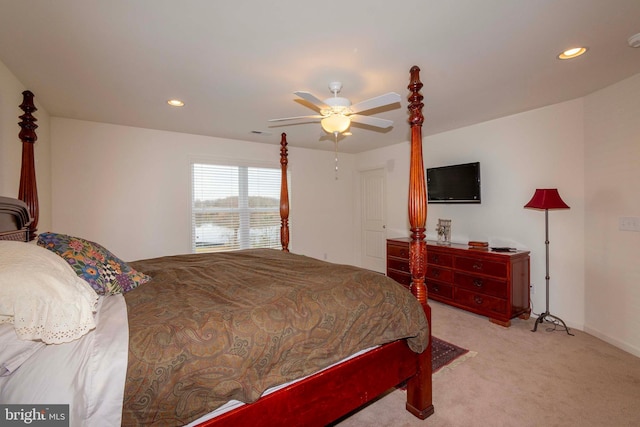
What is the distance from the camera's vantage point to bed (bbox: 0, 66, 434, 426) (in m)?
0.99

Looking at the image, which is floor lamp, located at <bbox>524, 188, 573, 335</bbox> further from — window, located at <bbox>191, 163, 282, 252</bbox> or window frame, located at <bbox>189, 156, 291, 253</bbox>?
window, located at <bbox>191, 163, 282, 252</bbox>

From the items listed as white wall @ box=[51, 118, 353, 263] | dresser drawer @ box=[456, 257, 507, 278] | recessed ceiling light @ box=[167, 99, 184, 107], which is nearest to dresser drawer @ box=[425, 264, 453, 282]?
dresser drawer @ box=[456, 257, 507, 278]

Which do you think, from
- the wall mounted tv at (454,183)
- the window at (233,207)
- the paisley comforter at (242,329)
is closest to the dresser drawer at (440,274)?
the wall mounted tv at (454,183)

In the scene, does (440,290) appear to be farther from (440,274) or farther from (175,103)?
(175,103)

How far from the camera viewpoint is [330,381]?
4.85 feet

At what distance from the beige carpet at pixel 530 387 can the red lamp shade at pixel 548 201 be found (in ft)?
4.44

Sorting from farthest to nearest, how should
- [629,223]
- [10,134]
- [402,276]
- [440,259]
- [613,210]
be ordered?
[402,276]
[440,259]
[613,210]
[629,223]
[10,134]

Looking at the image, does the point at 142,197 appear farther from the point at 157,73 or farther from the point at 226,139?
the point at 157,73

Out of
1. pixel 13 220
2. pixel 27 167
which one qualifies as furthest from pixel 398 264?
pixel 27 167

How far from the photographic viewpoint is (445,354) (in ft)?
8.64

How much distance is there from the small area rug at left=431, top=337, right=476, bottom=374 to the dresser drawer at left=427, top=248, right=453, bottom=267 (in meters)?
1.21

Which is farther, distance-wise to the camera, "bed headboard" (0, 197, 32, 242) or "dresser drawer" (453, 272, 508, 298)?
"dresser drawer" (453, 272, 508, 298)

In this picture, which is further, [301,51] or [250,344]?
[301,51]

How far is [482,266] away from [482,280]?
0.56 feet
